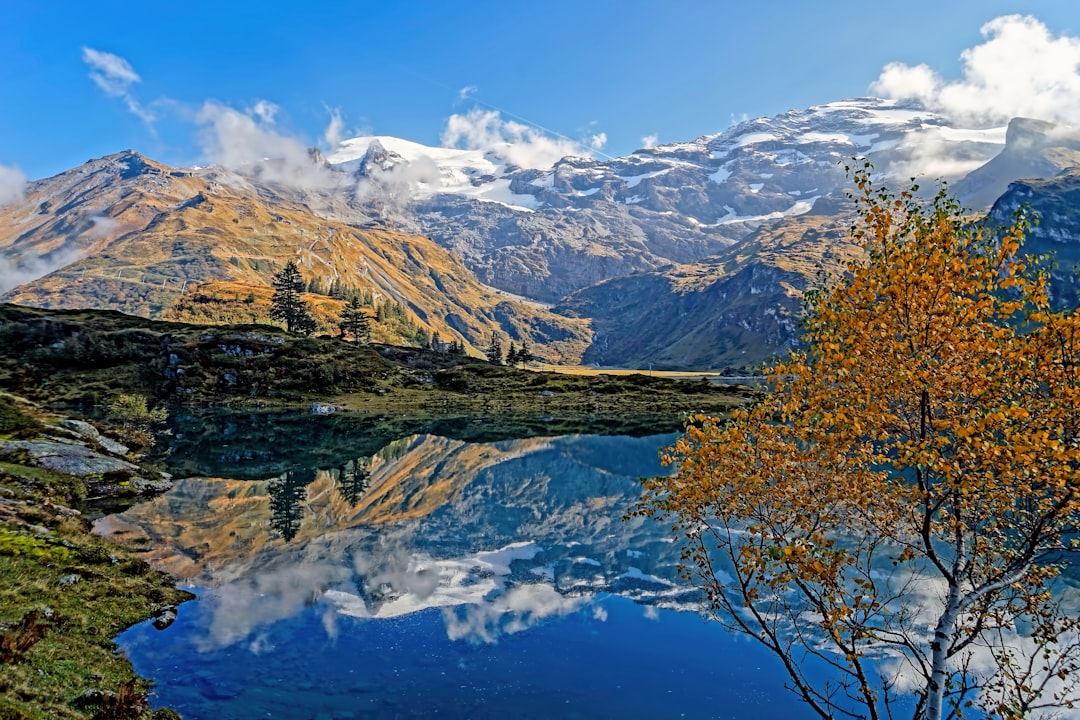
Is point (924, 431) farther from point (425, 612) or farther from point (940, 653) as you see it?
point (425, 612)

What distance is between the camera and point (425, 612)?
107 feet

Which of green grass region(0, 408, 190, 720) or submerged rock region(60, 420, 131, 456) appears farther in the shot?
submerged rock region(60, 420, 131, 456)

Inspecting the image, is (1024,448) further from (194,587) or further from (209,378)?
(209,378)

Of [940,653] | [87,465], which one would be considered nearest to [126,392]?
[87,465]

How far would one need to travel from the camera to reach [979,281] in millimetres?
11695

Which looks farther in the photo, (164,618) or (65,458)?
(65,458)

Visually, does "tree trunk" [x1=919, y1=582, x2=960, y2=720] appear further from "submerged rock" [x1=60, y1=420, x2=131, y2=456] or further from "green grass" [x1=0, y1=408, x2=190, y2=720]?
"submerged rock" [x1=60, y1=420, x2=131, y2=456]

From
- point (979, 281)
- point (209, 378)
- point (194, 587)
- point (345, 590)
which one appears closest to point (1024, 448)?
point (979, 281)

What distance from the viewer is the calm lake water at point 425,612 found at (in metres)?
23.1

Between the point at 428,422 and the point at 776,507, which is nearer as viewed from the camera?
the point at 776,507

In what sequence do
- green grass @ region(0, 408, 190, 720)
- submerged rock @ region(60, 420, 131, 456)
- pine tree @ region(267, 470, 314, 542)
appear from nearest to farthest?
green grass @ region(0, 408, 190, 720), pine tree @ region(267, 470, 314, 542), submerged rock @ region(60, 420, 131, 456)

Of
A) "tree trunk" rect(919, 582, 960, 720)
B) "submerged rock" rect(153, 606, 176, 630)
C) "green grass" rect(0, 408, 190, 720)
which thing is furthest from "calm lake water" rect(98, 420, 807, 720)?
"tree trunk" rect(919, 582, 960, 720)

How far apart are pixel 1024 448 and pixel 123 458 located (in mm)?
77263

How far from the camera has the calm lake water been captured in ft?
75.7
